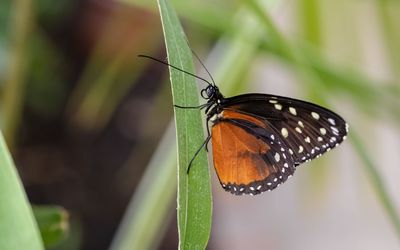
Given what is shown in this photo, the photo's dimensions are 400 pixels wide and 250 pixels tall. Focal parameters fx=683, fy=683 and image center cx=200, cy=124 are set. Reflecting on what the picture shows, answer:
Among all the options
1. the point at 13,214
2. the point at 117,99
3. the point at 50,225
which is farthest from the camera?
the point at 117,99

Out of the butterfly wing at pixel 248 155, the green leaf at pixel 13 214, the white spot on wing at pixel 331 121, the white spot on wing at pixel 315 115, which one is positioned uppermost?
the white spot on wing at pixel 331 121

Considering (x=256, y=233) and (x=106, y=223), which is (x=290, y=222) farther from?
(x=106, y=223)

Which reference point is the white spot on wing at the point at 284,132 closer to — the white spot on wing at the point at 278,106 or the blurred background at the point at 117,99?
the white spot on wing at the point at 278,106

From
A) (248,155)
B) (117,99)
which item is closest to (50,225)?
(248,155)

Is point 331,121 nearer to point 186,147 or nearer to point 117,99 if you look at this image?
point 186,147

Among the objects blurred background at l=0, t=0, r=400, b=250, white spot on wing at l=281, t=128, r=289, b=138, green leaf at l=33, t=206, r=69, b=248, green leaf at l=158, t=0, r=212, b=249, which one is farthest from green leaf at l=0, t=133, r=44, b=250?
blurred background at l=0, t=0, r=400, b=250

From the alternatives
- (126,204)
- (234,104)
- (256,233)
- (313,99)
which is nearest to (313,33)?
(313,99)

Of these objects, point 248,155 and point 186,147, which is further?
point 248,155

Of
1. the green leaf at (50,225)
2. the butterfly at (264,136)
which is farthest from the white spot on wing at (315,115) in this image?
the green leaf at (50,225)

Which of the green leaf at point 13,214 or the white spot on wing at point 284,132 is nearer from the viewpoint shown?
the green leaf at point 13,214
